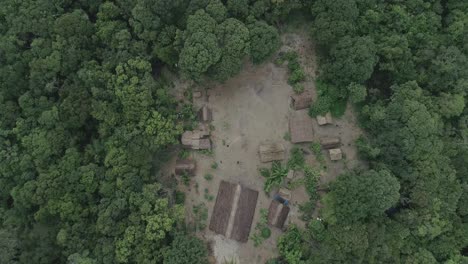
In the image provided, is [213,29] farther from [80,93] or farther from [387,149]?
[387,149]

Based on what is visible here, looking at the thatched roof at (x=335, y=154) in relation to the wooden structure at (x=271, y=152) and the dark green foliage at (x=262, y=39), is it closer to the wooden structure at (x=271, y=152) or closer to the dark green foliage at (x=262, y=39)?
the wooden structure at (x=271, y=152)

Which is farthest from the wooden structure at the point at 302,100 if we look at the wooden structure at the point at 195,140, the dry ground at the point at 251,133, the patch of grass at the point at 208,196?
the patch of grass at the point at 208,196

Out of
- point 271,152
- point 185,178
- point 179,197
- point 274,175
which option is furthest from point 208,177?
point 271,152

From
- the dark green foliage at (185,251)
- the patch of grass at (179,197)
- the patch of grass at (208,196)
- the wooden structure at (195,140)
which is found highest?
the wooden structure at (195,140)

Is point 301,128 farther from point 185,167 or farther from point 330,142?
point 185,167

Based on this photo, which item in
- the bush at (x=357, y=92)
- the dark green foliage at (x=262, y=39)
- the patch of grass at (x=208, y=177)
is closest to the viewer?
the dark green foliage at (x=262, y=39)

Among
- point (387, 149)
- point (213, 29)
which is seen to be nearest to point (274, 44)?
point (213, 29)
